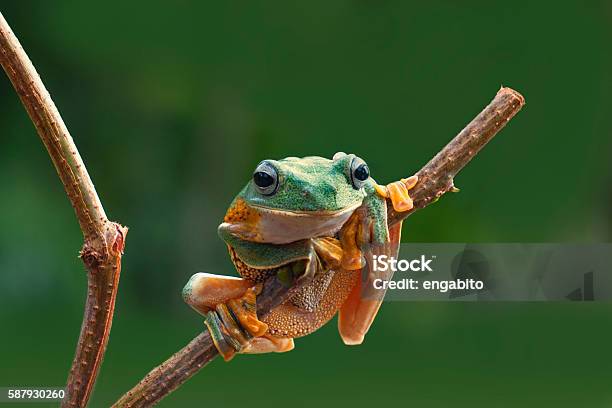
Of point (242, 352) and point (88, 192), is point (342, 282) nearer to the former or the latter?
point (242, 352)

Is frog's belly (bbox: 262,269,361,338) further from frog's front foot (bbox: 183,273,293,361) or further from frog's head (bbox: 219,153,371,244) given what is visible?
frog's head (bbox: 219,153,371,244)

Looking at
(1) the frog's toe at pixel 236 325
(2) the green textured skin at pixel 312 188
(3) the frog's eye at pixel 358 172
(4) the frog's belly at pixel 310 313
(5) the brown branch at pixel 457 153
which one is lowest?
(1) the frog's toe at pixel 236 325

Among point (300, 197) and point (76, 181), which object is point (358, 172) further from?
point (76, 181)

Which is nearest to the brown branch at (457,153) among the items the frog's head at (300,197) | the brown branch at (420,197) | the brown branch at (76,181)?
the brown branch at (420,197)

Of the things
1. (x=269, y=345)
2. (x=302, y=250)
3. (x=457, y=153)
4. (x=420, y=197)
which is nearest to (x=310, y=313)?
(x=269, y=345)

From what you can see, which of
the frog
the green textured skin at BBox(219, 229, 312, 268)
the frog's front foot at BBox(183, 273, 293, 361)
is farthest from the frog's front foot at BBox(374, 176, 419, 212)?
the frog's front foot at BBox(183, 273, 293, 361)

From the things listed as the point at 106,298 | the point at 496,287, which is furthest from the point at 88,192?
the point at 496,287

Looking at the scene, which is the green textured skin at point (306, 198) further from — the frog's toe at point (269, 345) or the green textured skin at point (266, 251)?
the frog's toe at point (269, 345)
